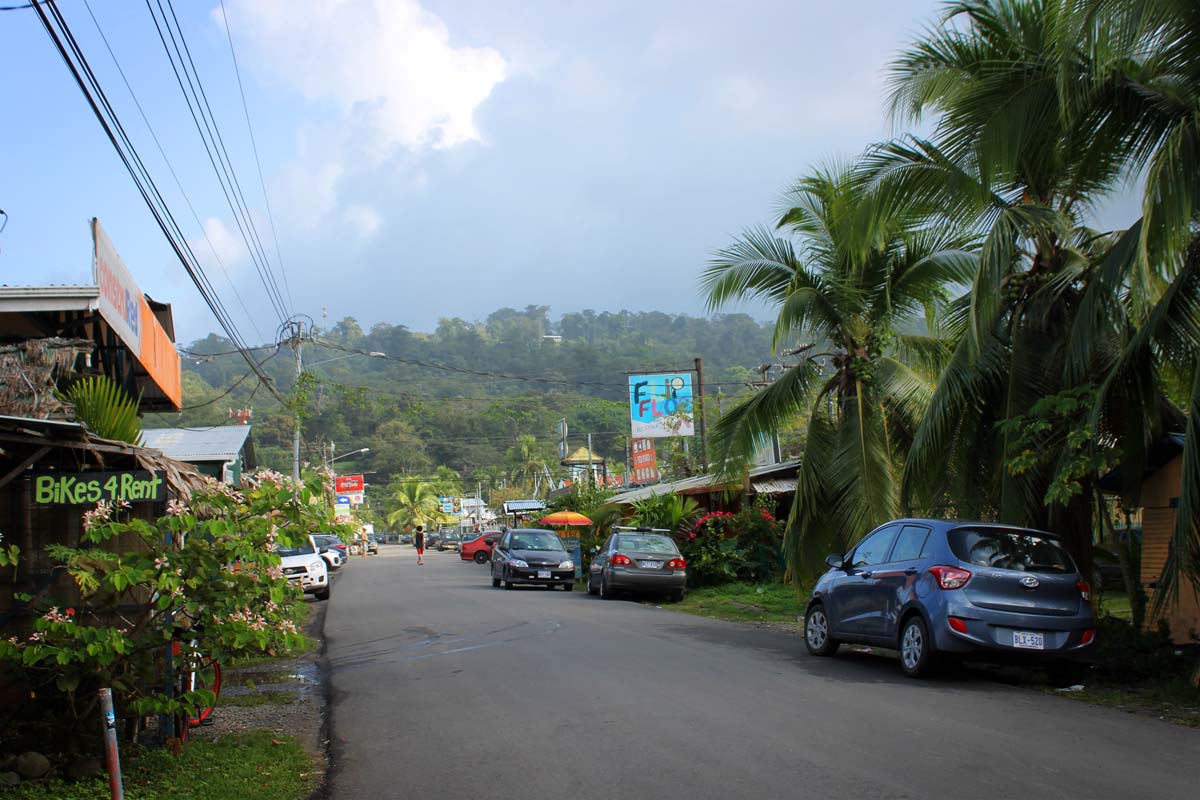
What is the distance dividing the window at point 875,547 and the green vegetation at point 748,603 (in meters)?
5.28

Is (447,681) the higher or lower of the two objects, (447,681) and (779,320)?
the lower

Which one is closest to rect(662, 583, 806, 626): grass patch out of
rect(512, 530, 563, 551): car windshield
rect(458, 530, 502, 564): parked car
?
rect(512, 530, 563, 551): car windshield

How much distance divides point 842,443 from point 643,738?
10.9m

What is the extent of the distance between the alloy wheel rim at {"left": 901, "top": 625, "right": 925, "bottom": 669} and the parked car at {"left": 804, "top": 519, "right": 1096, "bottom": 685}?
0.4 inches

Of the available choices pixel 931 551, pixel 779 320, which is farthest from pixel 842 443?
pixel 931 551

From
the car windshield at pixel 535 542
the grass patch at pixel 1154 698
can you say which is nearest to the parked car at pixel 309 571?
the car windshield at pixel 535 542

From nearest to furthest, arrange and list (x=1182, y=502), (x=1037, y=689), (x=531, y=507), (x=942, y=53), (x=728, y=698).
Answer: (x=1182, y=502)
(x=728, y=698)
(x=1037, y=689)
(x=942, y=53)
(x=531, y=507)

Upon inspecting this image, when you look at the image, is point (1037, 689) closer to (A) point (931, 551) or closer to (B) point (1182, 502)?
(A) point (931, 551)

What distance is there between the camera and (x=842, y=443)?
17.9m

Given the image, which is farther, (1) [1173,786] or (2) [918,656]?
(2) [918,656]

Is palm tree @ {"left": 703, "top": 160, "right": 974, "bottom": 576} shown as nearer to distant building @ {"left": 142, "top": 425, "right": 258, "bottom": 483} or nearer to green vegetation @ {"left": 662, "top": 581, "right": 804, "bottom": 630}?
green vegetation @ {"left": 662, "top": 581, "right": 804, "bottom": 630}

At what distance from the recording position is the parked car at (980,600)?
10.4 m

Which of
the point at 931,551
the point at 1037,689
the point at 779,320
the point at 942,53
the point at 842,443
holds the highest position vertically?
the point at 942,53

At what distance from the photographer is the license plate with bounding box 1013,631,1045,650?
1035 cm
